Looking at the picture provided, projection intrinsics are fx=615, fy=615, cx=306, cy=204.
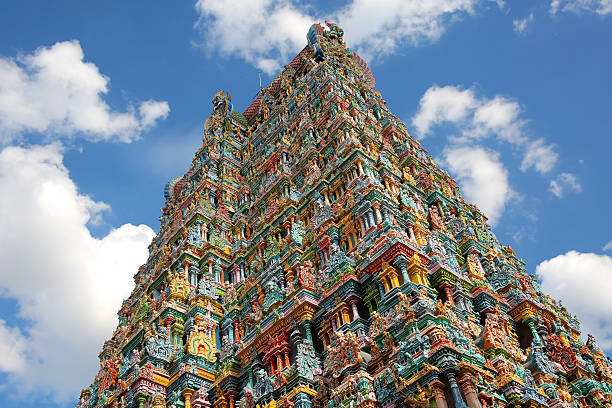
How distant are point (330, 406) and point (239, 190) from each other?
23.2 metres

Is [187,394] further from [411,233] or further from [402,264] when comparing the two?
[411,233]

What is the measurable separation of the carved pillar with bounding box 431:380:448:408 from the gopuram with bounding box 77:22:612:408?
67 mm

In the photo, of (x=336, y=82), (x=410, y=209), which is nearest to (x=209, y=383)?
(x=410, y=209)

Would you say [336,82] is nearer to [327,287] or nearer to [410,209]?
[410,209]

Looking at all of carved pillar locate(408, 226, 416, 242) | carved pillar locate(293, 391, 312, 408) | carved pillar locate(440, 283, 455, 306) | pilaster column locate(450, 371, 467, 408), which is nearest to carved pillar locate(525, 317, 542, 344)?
carved pillar locate(440, 283, 455, 306)

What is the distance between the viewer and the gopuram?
1834 cm

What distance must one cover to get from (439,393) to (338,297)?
Result: 268 inches

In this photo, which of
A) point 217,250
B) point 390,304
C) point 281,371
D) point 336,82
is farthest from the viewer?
point 336,82

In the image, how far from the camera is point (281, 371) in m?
21.9

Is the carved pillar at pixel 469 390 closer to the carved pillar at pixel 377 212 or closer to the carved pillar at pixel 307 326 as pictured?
the carved pillar at pixel 307 326

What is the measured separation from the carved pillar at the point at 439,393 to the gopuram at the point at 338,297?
0.07 meters

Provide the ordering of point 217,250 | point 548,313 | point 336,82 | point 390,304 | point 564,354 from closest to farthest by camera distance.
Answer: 1. point 390,304
2. point 564,354
3. point 548,313
4. point 217,250
5. point 336,82

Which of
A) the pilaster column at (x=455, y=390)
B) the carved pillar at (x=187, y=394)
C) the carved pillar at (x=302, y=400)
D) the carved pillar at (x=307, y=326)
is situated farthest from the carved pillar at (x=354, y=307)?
the carved pillar at (x=187, y=394)

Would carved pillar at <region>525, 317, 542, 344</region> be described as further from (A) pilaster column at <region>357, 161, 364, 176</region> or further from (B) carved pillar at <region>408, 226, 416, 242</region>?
(A) pilaster column at <region>357, 161, 364, 176</region>
